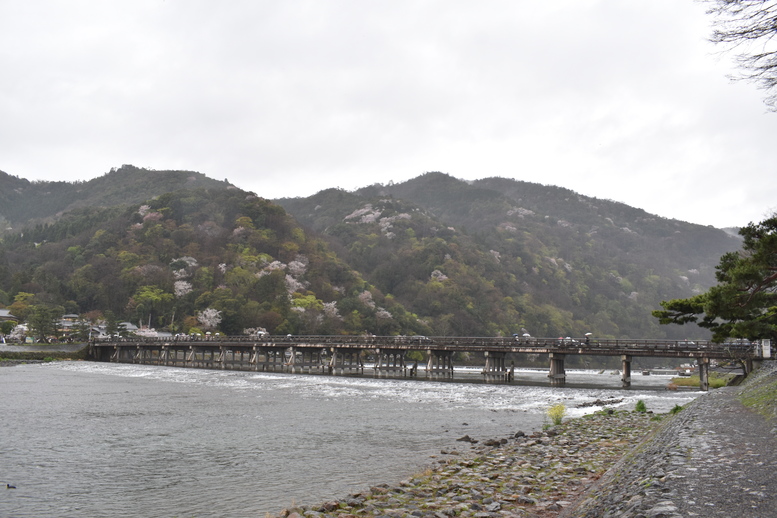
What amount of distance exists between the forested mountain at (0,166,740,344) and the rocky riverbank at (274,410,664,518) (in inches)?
2937

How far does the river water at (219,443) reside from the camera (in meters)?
10.5

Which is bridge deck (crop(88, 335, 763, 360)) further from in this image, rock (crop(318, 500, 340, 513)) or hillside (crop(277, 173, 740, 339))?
hillside (crop(277, 173, 740, 339))

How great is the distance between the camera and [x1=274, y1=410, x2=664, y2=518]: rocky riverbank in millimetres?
8562

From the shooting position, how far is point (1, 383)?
35.3 meters

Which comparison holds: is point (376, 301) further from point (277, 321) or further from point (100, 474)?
point (100, 474)

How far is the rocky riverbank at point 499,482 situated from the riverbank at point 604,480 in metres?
0.02

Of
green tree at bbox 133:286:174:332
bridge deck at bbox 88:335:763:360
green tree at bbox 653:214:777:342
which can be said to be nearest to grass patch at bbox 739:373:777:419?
green tree at bbox 653:214:777:342

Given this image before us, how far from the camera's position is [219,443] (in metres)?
16.2

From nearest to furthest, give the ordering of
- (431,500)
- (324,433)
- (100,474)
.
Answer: (431,500) < (100,474) < (324,433)

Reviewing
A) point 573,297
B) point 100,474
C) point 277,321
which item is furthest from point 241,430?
point 573,297

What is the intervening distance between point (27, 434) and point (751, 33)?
68.2 ft

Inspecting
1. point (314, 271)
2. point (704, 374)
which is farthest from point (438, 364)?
point (314, 271)

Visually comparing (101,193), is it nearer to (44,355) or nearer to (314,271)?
(314,271)

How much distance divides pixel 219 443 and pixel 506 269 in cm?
13005
